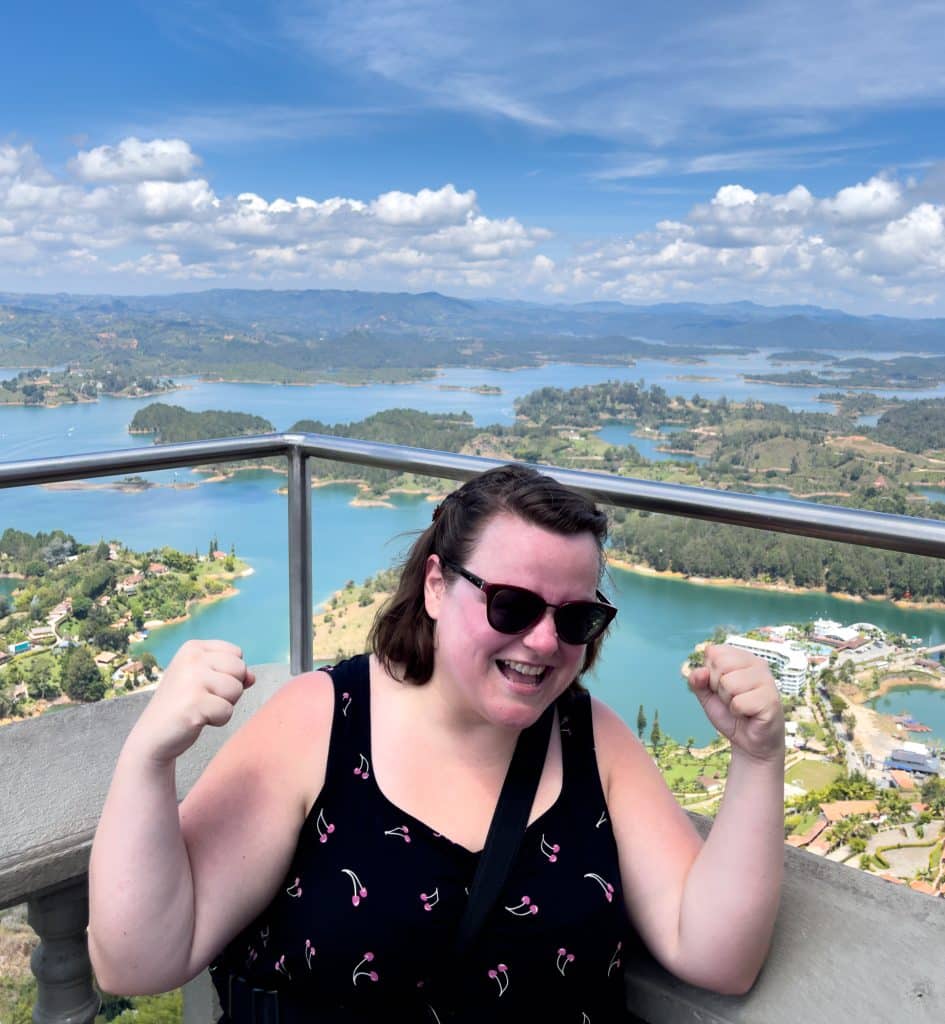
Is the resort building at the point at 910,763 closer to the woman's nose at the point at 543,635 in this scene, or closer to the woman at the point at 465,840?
the woman at the point at 465,840

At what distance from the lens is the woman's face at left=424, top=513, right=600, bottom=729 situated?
123 centimetres

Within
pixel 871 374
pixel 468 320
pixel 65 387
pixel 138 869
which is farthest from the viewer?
pixel 468 320

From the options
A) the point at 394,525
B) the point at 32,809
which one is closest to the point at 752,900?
the point at 394,525

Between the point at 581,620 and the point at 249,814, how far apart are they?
516mm

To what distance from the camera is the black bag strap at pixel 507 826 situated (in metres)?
1.19

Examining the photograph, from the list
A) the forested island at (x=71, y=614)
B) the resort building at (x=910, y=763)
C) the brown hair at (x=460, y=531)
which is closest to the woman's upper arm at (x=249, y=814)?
the brown hair at (x=460, y=531)

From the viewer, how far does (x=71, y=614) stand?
222 cm

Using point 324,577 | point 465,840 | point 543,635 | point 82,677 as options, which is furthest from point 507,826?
point 82,677

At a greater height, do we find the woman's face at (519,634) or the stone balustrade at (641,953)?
the woman's face at (519,634)

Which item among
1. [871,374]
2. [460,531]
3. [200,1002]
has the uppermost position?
[460,531]

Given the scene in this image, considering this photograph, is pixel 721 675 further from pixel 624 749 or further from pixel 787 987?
pixel 787 987

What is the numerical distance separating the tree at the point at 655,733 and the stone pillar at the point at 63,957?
1.02m

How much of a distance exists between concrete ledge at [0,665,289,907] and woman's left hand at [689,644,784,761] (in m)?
0.98

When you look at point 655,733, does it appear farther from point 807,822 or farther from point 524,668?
point 524,668
